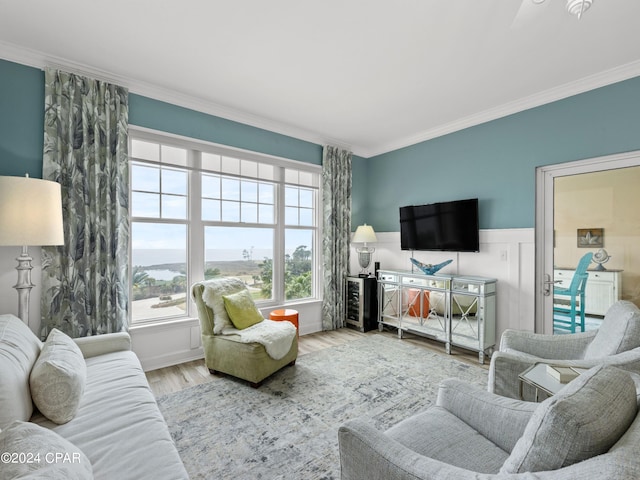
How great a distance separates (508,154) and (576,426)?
3389 millimetres

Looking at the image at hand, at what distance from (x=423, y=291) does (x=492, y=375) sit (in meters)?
1.97

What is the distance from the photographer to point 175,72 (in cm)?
284

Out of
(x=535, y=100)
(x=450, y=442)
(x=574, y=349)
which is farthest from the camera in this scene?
(x=535, y=100)

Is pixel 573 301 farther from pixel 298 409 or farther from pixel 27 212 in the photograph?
pixel 27 212

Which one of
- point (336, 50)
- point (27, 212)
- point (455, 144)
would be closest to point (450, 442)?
point (336, 50)

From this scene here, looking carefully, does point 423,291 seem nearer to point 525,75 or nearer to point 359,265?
point 359,265

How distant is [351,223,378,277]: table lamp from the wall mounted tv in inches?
17.7

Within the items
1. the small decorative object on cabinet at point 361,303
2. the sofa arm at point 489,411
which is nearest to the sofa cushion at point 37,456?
the sofa arm at point 489,411

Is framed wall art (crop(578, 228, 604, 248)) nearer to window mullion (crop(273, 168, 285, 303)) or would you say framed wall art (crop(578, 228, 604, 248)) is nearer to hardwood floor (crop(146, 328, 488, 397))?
hardwood floor (crop(146, 328, 488, 397))

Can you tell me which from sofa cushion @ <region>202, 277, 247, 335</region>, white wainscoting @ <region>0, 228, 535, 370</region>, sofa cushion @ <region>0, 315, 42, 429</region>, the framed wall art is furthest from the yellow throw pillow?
the framed wall art

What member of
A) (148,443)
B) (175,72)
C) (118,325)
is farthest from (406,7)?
(118,325)

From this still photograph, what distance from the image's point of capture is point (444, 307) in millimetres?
3695

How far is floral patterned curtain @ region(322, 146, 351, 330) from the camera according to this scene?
450 centimetres

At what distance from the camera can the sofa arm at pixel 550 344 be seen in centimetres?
216
